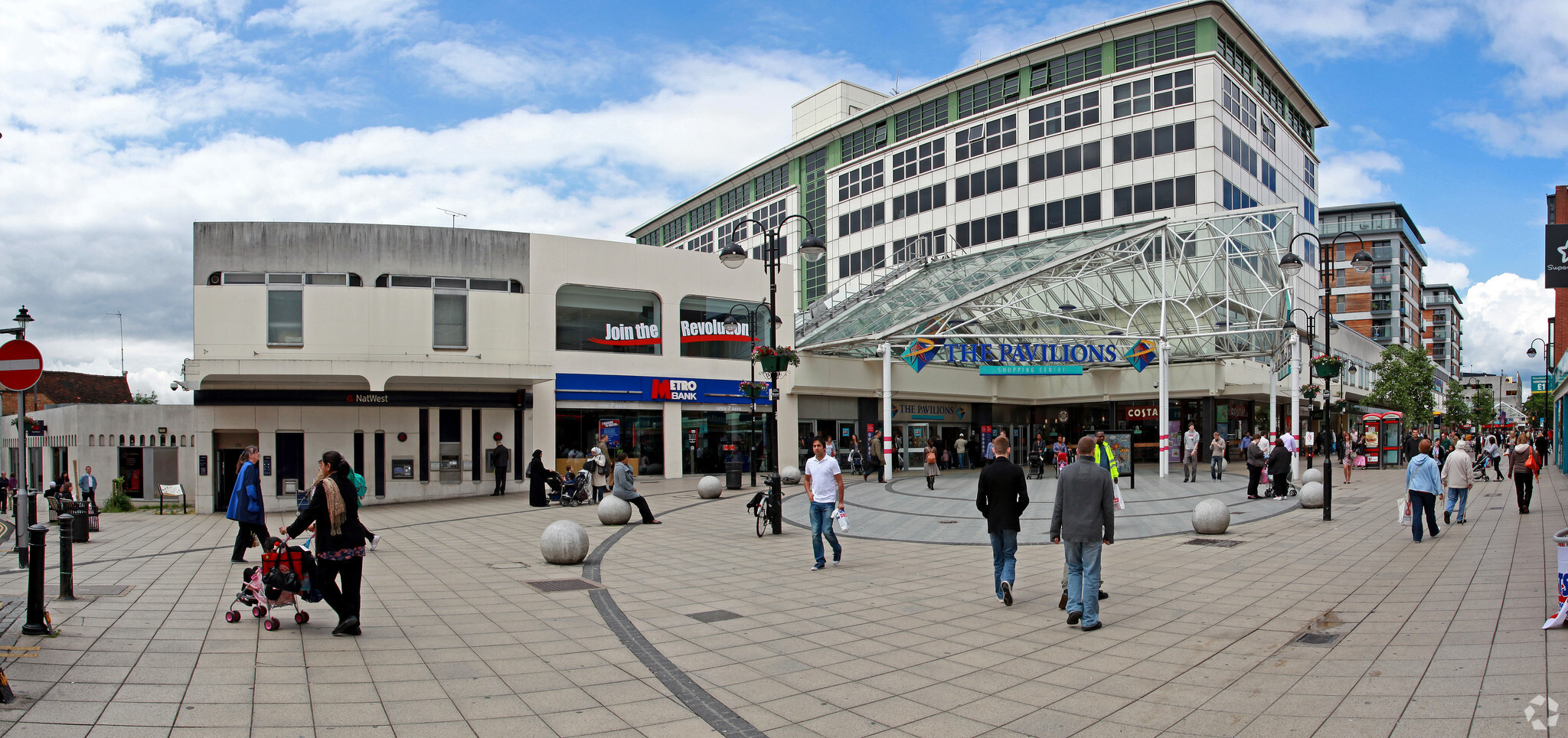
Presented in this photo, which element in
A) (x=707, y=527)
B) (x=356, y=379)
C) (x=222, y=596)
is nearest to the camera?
(x=222, y=596)

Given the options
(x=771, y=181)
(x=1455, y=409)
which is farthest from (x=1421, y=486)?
(x=1455, y=409)

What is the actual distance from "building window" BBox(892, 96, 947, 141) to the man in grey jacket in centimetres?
4391

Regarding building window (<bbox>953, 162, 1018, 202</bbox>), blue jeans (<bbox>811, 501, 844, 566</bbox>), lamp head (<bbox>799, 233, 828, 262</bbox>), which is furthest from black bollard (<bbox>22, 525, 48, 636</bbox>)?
building window (<bbox>953, 162, 1018, 202</bbox>)

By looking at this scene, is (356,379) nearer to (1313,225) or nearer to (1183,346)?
(1183,346)

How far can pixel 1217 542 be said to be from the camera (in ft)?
45.6

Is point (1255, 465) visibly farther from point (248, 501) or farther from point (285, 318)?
point (285, 318)

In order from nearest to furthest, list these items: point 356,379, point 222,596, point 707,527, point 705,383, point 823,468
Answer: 1. point 222,596
2. point 823,468
3. point 707,527
4. point 356,379
5. point 705,383

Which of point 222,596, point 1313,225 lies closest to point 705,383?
point 222,596

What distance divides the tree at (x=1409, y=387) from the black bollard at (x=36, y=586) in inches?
2645

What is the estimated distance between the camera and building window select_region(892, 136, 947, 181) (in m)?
49.3

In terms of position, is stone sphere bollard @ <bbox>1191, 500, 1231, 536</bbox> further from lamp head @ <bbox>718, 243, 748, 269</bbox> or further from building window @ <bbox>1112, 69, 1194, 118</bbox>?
building window @ <bbox>1112, 69, 1194, 118</bbox>

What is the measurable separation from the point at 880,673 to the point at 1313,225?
5428cm

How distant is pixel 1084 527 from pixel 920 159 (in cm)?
4429

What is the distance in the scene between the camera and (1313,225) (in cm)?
5153
